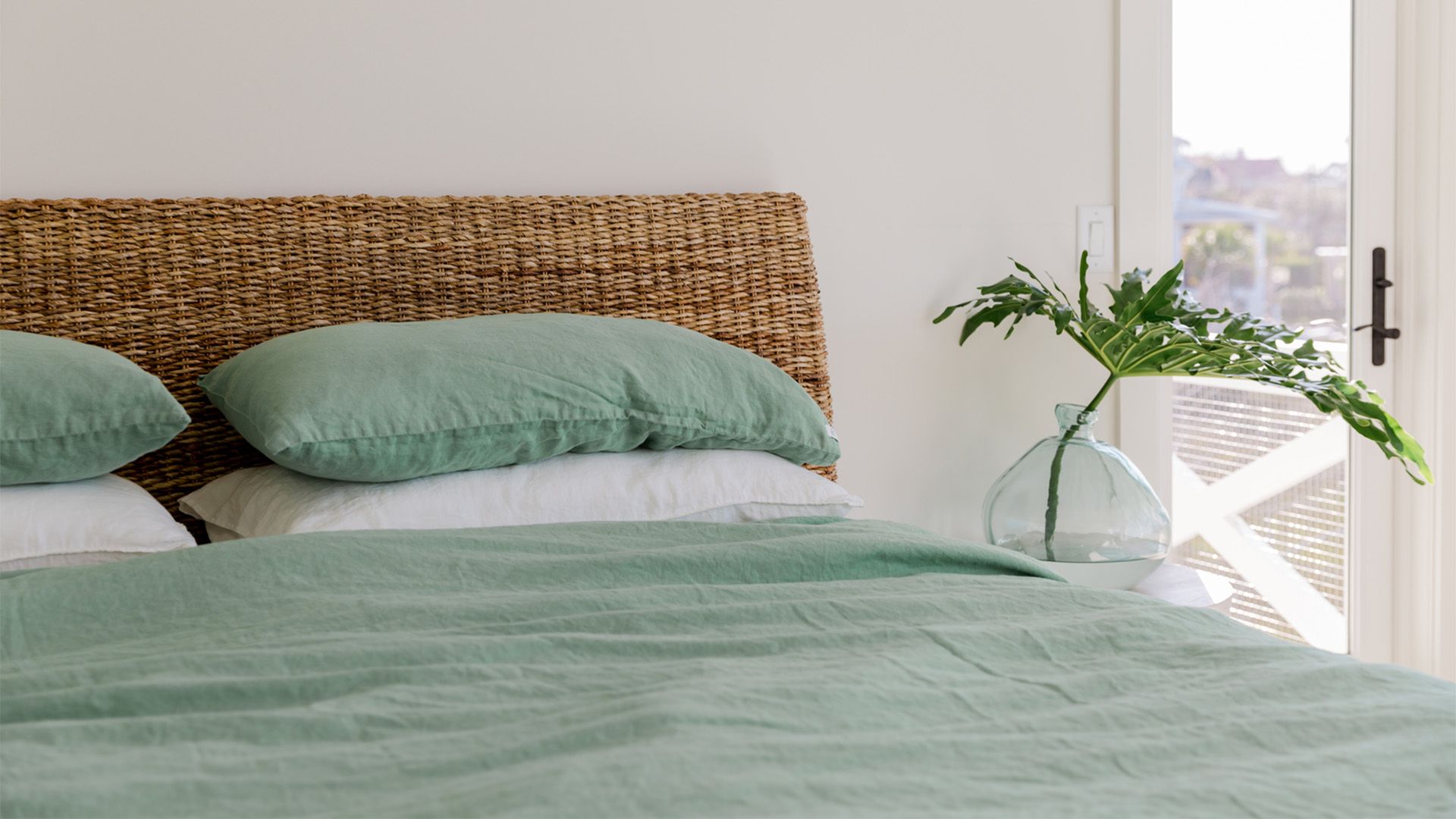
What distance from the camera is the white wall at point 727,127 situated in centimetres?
174

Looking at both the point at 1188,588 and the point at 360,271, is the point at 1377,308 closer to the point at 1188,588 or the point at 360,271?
the point at 1188,588

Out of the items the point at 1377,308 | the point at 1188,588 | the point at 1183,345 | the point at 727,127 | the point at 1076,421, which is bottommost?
the point at 1188,588

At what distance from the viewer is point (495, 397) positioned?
1447 millimetres

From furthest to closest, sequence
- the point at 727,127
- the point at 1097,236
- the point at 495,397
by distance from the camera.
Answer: the point at 1097,236 < the point at 727,127 < the point at 495,397

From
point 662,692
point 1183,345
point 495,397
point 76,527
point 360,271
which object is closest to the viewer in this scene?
point 662,692

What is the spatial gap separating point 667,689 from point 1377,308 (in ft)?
7.51

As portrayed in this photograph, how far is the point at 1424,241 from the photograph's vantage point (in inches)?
96.6

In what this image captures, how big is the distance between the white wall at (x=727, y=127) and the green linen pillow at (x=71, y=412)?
475 millimetres

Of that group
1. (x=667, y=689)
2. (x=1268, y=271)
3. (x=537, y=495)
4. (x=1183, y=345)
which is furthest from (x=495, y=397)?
(x=1268, y=271)

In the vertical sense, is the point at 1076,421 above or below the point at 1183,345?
below

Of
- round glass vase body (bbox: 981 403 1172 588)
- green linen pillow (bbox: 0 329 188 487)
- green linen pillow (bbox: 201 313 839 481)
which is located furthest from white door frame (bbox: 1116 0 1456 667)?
green linen pillow (bbox: 0 329 188 487)

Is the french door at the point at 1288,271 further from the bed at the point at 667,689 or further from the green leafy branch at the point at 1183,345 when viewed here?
the bed at the point at 667,689

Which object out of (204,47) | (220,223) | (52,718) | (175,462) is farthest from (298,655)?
(204,47)

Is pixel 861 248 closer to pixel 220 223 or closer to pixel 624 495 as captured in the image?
pixel 624 495
